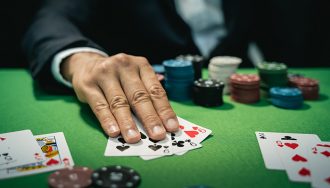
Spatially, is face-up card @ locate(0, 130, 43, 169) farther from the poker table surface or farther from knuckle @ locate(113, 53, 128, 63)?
knuckle @ locate(113, 53, 128, 63)

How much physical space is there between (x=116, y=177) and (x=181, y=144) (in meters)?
0.39

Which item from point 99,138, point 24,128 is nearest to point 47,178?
point 99,138

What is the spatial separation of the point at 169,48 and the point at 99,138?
1.59m

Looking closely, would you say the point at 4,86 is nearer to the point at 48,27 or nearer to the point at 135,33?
the point at 48,27

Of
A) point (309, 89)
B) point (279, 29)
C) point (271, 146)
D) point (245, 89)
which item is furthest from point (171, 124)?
point (279, 29)

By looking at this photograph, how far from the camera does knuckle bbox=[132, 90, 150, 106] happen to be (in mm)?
1664

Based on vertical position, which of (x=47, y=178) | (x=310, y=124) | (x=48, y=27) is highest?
(x=48, y=27)

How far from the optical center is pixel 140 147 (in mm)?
1434

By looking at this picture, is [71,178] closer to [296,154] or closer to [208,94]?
[296,154]

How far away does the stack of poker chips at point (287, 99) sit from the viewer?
197 cm

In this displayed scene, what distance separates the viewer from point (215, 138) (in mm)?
1553

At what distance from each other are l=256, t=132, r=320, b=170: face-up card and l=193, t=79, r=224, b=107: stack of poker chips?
430 millimetres

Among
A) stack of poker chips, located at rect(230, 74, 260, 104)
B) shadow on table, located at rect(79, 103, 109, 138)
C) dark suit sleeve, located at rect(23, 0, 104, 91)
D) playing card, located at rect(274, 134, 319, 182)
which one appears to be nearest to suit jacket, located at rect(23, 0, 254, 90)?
dark suit sleeve, located at rect(23, 0, 104, 91)

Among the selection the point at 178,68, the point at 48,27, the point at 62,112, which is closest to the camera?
the point at 62,112
